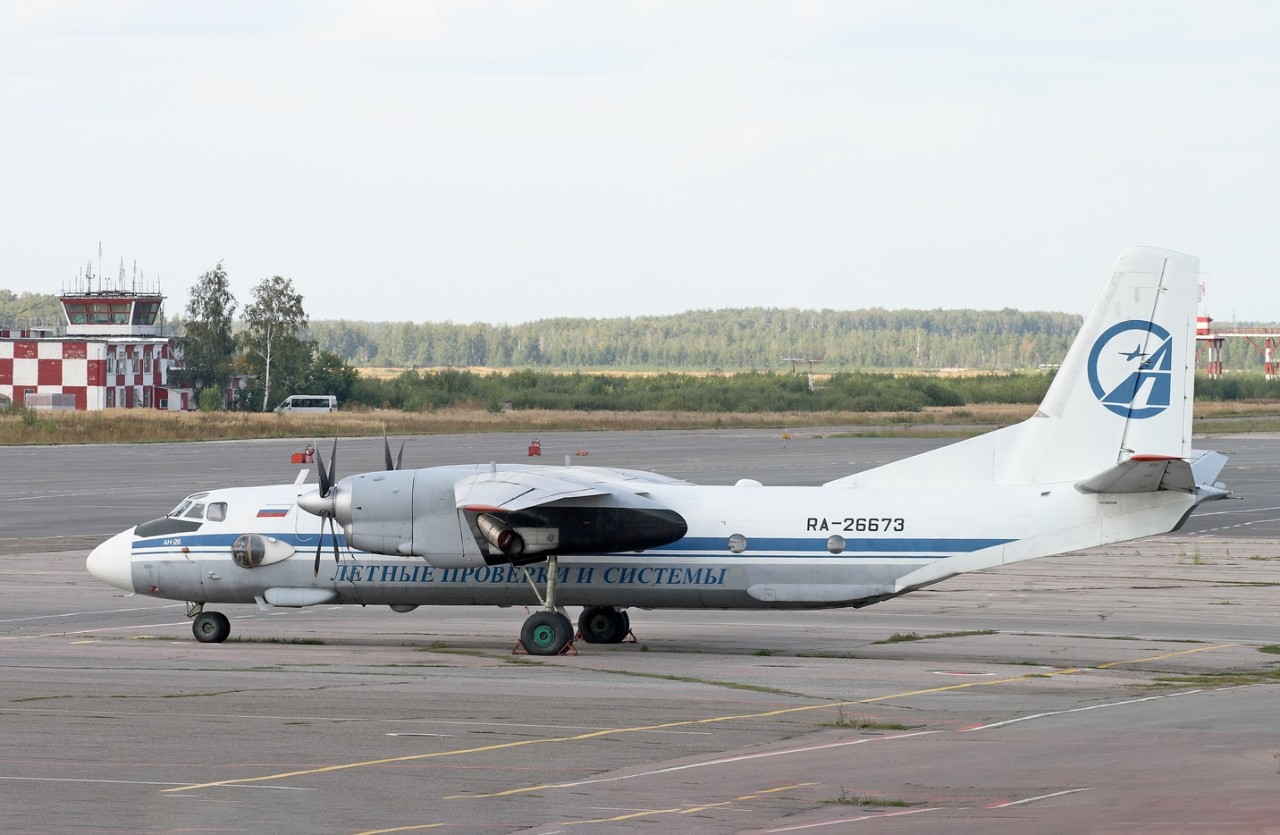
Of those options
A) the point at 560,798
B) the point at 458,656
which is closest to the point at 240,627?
the point at 458,656

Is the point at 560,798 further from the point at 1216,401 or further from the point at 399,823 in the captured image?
the point at 1216,401

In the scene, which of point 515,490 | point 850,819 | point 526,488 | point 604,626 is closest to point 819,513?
point 604,626

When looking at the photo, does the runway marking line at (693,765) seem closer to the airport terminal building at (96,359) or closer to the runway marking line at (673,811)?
the runway marking line at (673,811)

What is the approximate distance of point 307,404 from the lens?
123m

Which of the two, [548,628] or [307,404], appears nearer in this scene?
[548,628]

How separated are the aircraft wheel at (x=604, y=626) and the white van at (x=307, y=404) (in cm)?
9569

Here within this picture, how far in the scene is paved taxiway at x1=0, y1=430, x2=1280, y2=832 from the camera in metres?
13.0

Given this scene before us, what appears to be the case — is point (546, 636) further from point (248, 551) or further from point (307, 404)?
point (307, 404)

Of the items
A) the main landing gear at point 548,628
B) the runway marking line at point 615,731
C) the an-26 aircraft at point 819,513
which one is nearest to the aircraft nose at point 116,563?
the an-26 aircraft at point 819,513

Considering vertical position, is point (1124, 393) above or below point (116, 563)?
above

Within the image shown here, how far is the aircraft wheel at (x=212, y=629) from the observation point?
25.0 meters

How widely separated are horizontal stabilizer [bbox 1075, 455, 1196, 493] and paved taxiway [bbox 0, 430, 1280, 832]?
2.64 m

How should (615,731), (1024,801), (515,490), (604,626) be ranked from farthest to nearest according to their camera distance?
1. (604,626)
2. (515,490)
3. (615,731)
4. (1024,801)

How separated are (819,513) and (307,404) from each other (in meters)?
105
